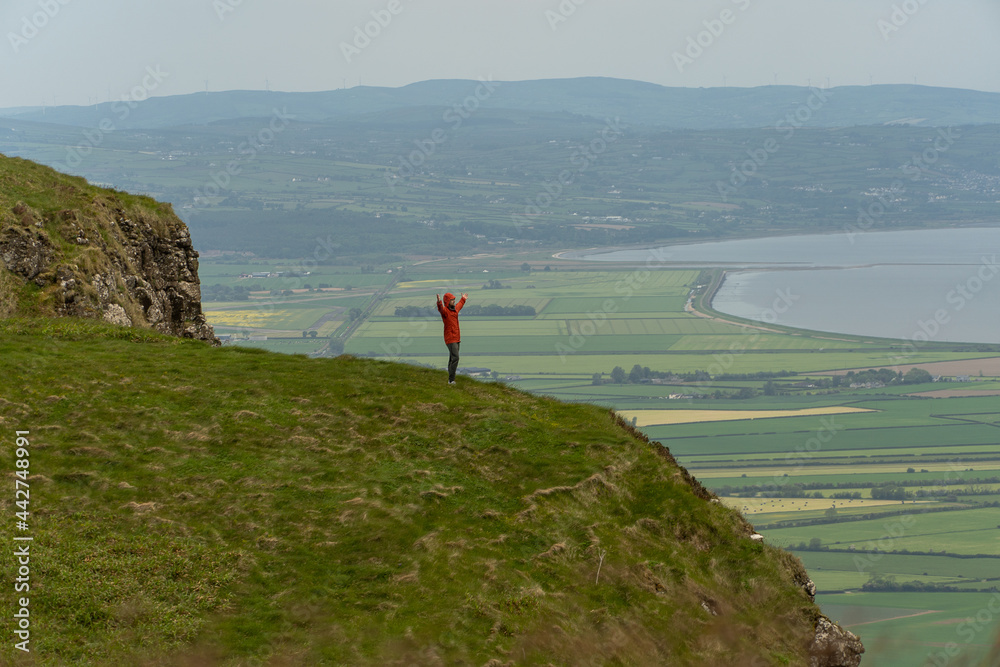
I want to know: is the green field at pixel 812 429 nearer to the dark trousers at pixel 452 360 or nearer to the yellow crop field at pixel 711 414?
the yellow crop field at pixel 711 414

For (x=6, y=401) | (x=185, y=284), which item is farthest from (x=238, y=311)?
(x=6, y=401)

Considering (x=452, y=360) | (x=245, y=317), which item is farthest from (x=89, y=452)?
(x=245, y=317)

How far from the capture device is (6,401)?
19.5 meters

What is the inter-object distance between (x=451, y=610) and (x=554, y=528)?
3.88m

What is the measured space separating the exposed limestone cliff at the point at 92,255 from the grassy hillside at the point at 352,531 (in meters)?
5.05

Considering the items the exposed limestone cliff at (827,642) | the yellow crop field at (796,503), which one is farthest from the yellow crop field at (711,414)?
the exposed limestone cliff at (827,642)

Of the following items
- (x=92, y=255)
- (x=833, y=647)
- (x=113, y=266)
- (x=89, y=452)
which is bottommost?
(x=833, y=647)

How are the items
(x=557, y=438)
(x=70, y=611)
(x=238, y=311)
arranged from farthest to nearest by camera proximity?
(x=238, y=311), (x=557, y=438), (x=70, y=611)

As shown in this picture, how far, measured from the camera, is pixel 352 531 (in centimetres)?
1688

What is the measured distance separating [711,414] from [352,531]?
118412 millimetres

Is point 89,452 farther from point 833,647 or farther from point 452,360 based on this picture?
point 833,647

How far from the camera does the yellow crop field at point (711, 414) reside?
124 m

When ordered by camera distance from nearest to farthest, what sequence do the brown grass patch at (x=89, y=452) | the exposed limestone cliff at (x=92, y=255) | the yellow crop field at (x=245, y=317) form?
1. the brown grass patch at (x=89, y=452)
2. the exposed limestone cliff at (x=92, y=255)
3. the yellow crop field at (x=245, y=317)

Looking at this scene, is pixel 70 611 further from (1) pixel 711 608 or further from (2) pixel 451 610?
(1) pixel 711 608
